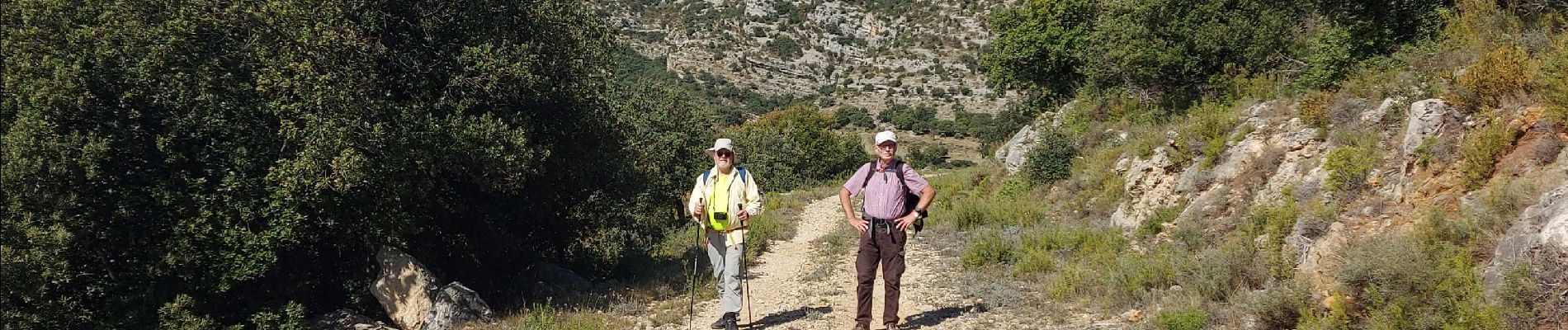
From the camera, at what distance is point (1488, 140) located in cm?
703

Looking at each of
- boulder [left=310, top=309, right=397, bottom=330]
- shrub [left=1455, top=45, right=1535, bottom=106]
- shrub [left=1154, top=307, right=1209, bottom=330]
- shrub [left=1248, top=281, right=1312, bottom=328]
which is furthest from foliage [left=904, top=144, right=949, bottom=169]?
shrub [left=1248, top=281, right=1312, bottom=328]

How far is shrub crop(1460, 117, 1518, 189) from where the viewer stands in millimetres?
6969

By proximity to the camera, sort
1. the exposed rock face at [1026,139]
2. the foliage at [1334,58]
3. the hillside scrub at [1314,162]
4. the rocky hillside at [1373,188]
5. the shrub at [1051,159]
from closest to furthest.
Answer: the rocky hillside at [1373,188]
the hillside scrub at [1314,162]
the foliage at [1334,58]
the shrub at [1051,159]
the exposed rock face at [1026,139]

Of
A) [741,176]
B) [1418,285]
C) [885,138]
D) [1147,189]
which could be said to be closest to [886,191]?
[885,138]

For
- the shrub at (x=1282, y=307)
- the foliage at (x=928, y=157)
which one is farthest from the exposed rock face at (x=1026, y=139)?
the foliage at (x=928, y=157)

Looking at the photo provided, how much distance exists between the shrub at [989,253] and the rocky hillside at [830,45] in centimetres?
5911

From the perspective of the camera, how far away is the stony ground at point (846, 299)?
8453mm

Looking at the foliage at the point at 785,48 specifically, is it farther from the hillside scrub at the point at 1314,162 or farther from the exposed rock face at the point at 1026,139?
the hillside scrub at the point at 1314,162

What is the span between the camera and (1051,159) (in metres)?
16.7

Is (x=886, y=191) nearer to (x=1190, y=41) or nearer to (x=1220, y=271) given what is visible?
(x=1220, y=271)

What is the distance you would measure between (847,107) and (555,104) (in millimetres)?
62822

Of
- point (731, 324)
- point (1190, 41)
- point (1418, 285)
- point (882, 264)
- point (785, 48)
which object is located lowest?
point (731, 324)

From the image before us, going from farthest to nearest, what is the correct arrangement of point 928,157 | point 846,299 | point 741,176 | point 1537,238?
point 928,157 < point 846,299 < point 741,176 < point 1537,238

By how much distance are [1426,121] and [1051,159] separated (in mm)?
8851
